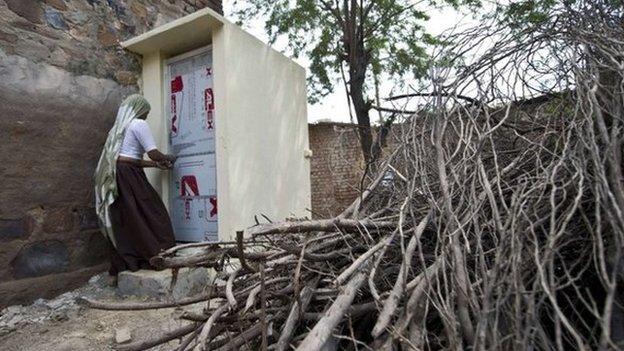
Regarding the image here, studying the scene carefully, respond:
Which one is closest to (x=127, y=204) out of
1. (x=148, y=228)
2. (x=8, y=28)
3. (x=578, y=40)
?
(x=148, y=228)

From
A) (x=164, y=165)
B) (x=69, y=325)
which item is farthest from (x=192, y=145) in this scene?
(x=69, y=325)

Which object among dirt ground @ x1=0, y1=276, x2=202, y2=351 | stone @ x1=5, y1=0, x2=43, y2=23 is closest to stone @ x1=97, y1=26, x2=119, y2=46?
stone @ x1=5, y1=0, x2=43, y2=23

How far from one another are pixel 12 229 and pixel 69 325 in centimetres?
84

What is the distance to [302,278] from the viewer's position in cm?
119

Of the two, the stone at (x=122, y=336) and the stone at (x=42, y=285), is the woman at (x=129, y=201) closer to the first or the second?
the stone at (x=42, y=285)

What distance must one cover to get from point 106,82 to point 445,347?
11.9 ft

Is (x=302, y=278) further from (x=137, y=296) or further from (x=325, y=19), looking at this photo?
(x=325, y=19)

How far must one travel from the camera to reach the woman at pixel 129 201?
3.15 metres

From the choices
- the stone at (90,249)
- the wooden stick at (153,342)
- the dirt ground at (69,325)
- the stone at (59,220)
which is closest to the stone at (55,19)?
the stone at (59,220)

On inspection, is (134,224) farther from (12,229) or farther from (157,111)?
(157,111)

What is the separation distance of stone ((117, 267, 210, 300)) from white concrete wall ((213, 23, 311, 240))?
0.39m

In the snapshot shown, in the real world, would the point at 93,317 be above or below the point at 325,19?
below

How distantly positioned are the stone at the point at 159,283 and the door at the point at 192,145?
0.45 metres

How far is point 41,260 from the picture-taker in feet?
9.88
